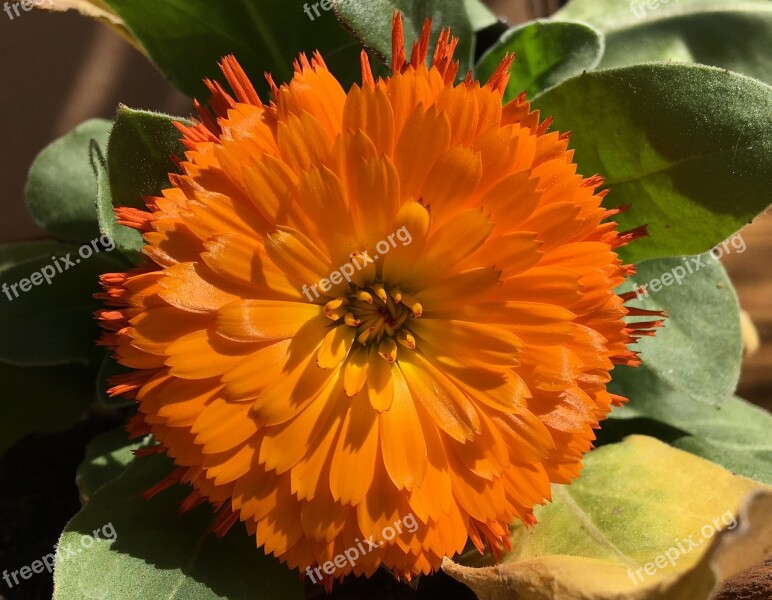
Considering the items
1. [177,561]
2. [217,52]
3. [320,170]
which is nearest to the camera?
[320,170]

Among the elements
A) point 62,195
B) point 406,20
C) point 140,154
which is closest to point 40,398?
point 62,195

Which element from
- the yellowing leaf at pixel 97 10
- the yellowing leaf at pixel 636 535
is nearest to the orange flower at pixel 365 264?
the yellowing leaf at pixel 636 535

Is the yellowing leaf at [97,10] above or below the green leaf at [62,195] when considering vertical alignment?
above

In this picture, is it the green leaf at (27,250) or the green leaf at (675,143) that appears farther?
the green leaf at (27,250)

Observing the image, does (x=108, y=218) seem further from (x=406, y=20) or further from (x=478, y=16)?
(x=478, y=16)

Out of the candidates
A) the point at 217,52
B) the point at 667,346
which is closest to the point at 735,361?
the point at 667,346

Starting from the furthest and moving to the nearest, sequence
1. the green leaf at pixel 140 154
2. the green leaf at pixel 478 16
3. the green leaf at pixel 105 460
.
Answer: the green leaf at pixel 478 16 < the green leaf at pixel 105 460 < the green leaf at pixel 140 154

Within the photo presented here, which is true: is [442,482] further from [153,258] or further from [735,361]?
[735,361]

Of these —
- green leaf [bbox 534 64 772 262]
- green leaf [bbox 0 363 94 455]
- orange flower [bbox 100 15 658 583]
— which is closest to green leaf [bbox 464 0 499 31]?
green leaf [bbox 534 64 772 262]

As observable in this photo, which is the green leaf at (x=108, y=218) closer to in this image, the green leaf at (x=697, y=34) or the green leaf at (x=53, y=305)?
the green leaf at (x=53, y=305)
